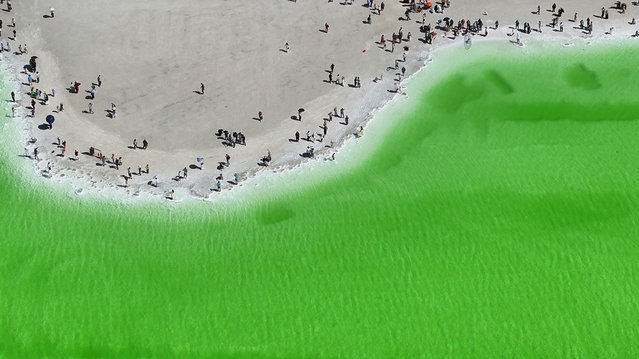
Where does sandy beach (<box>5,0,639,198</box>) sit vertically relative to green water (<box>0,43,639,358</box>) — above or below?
above

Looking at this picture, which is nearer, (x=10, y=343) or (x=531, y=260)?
(x=10, y=343)

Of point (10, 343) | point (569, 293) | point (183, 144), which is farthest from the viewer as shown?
point (183, 144)

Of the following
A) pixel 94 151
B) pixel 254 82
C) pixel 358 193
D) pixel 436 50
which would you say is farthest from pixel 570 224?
pixel 94 151

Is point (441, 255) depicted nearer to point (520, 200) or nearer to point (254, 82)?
point (520, 200)

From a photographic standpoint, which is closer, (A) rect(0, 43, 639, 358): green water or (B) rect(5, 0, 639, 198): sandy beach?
(A) rect(0, 43, 639, 358): green water
